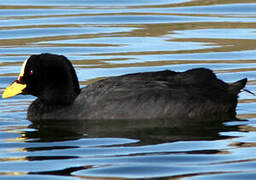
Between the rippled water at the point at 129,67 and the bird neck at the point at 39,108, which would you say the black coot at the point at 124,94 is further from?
the rippled water at the point at 129,67

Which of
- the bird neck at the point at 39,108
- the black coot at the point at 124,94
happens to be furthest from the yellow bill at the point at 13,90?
the bird neck at the point at 39,108

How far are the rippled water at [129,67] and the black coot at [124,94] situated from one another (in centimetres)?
24

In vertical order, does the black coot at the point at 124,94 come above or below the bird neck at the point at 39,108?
above

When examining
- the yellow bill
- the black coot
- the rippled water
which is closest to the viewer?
the rippled water

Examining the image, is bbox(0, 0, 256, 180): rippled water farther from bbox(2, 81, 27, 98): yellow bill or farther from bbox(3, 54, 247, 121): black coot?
bbox(2, 81, 27, 98): yellow bill

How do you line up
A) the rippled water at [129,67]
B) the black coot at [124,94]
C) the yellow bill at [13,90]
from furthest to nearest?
the yellow bill at [13,90] < the black coot at [124,94] < the rippled water at [129,67]

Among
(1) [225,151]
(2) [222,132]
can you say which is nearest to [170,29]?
(2) [222,132]

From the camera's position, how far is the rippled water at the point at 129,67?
935cm

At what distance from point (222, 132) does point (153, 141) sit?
1121mm

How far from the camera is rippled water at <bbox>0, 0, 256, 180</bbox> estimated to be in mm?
9352

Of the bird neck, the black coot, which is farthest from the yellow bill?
the bird neck

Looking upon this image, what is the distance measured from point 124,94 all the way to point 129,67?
13.6 feet

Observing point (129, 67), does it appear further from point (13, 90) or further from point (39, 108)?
point (13, 90)

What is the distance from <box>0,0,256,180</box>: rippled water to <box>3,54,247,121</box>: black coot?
242mm
